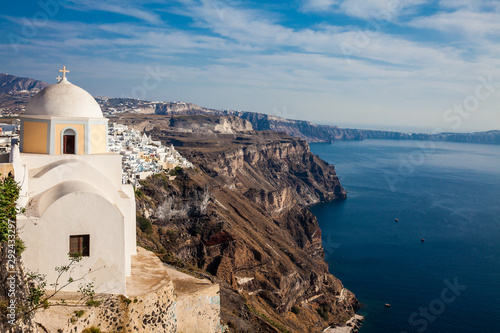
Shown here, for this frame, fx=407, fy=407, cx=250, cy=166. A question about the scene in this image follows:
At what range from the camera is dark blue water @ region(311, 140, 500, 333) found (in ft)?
145

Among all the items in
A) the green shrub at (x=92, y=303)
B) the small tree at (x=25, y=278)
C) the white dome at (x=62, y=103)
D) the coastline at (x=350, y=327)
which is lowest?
the coastline at (x=350, y=327)

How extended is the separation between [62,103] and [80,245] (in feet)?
17.8

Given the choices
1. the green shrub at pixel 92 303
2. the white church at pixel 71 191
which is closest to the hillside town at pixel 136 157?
the white church at pixel 71 191

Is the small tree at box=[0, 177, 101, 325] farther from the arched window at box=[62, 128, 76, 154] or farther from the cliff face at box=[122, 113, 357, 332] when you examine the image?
the cliff face at box=[122, 113, 357, 332]

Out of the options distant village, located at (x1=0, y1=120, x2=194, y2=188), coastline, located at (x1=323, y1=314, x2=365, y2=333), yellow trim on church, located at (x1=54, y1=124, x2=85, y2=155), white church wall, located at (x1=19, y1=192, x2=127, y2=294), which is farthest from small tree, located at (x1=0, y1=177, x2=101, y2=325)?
coastline, located at (x1=323, y1=314, x2=365, y2=333)

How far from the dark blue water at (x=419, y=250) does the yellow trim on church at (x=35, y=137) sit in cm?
3772

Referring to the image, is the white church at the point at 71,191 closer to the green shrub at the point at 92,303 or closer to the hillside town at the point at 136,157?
the green shrub at the point at 92,303

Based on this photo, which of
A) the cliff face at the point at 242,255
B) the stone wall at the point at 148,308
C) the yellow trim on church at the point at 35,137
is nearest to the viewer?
the stone wall at the point at 148,308

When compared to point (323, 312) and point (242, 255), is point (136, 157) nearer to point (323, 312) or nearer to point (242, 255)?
point (242, 255)

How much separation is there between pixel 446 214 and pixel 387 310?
46364 mm

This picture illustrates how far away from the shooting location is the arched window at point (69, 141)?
14.8 metres

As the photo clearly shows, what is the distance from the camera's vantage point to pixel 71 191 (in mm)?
12828

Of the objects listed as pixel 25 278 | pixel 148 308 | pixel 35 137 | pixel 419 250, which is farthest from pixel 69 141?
pixel 419 250

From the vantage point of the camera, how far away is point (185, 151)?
3674 inches
